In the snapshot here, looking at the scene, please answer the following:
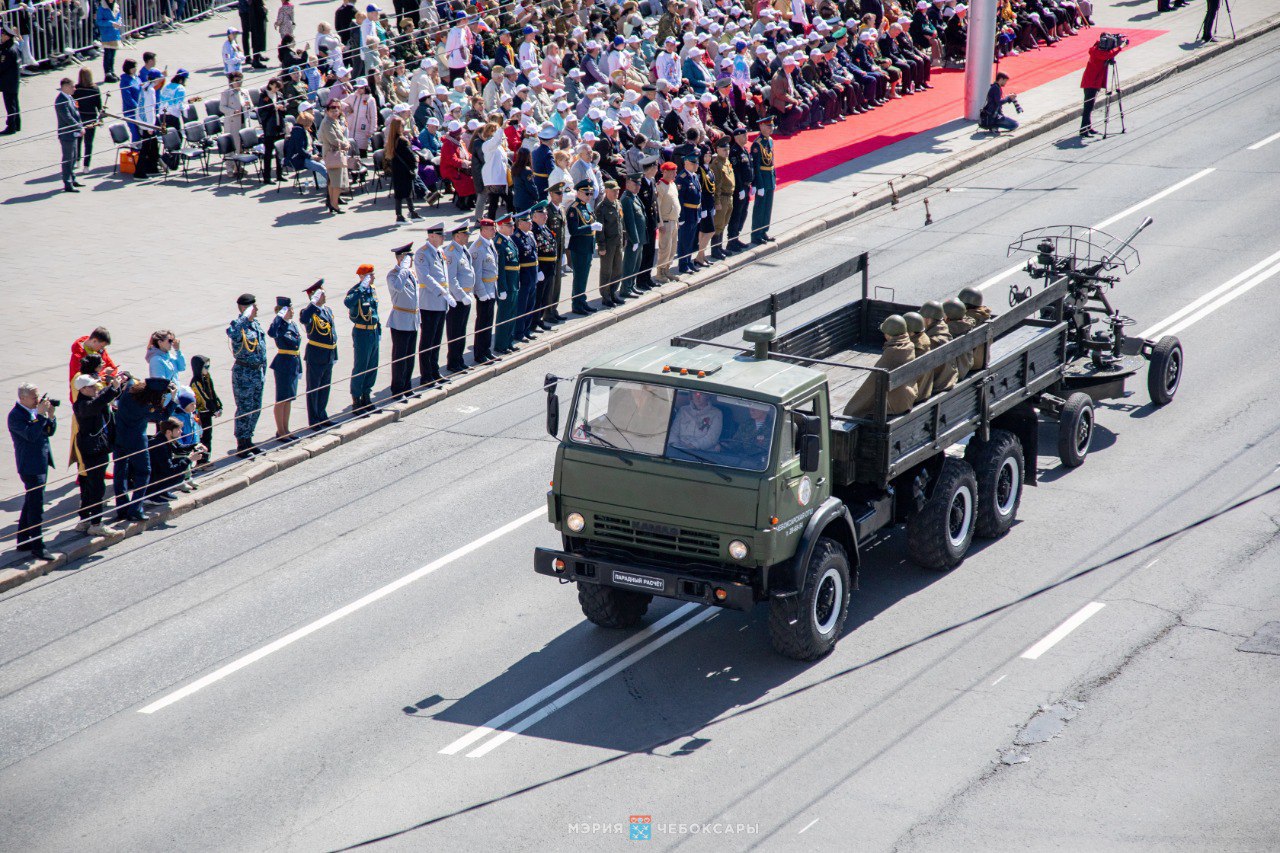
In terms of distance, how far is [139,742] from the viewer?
473 inches

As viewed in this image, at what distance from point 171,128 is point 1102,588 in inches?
805

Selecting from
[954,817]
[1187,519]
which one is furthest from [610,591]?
[1187,519]

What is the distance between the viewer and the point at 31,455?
15.1 meters

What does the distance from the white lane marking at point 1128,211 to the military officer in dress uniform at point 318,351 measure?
963cm

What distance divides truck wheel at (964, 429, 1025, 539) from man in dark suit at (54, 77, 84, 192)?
18493mm

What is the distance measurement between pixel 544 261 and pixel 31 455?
823cm

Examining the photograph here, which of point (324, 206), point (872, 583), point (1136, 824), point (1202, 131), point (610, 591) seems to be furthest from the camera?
point (1202, 131)

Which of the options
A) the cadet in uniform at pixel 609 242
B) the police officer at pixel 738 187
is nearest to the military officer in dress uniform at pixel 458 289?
the cadet in uniform at pixel 609 242

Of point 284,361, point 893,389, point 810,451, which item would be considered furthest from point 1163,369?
point 284,361

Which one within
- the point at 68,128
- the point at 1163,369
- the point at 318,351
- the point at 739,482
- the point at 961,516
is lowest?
the point at 961,516

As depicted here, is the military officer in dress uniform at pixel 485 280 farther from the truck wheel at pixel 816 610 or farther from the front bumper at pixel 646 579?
the truck wheel at pixel 816 610

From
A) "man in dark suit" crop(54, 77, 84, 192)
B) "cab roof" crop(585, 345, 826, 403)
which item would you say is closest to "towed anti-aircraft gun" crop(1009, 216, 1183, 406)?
"cab roof" crop(585, 345, 826, 403)

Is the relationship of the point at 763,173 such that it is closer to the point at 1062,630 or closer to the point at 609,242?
the point at 609,242

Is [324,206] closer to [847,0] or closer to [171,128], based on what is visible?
[171,128]
